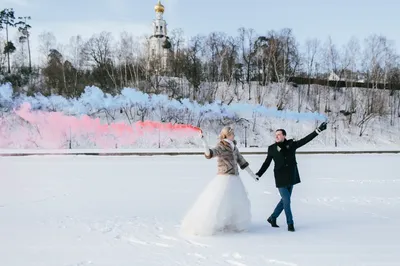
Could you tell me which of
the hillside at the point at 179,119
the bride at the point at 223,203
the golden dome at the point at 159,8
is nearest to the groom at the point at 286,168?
the bride at the point at 223,203

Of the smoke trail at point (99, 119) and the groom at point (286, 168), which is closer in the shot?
the groom at point (286, 168)

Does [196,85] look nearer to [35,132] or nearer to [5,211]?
[35,132]

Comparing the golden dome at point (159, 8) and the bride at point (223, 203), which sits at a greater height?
the golden dome at point (159, 8)

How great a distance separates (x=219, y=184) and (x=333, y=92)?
164 feet

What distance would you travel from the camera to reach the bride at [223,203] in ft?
22.1

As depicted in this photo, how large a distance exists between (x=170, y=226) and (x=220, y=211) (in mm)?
1235

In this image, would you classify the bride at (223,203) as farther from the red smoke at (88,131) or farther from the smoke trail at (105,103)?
the red smoke at (88,131)

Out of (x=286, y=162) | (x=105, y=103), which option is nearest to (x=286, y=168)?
(x=286, y=162)

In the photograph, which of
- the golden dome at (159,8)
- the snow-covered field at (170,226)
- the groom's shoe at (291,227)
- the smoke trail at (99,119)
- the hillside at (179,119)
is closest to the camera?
the snow-covered field at (170,226)

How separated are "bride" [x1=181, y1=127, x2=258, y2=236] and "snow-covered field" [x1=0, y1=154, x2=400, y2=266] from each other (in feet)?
0.71

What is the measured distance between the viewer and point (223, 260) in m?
5.43

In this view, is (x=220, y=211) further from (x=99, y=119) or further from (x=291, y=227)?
(x=99, y=119)

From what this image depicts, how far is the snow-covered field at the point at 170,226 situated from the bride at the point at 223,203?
22cm

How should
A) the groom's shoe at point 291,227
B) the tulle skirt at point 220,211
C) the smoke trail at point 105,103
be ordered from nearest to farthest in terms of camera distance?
the tulle skirt at point 220,211 → the groom's shoe at point 291,227 → the smoke trail at point 105,103
